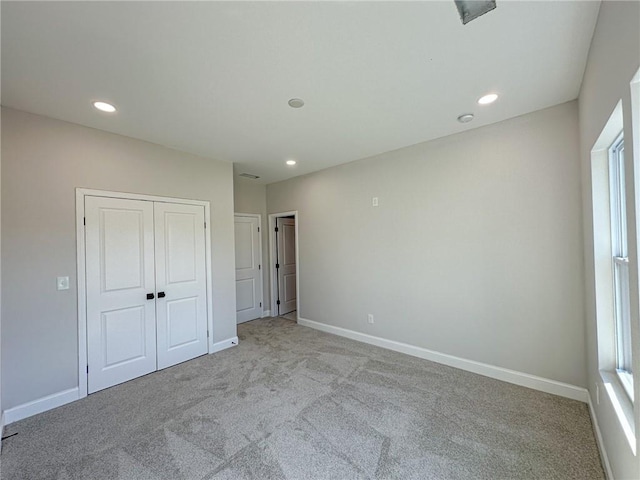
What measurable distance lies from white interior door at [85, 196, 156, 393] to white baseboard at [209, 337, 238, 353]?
747 mm

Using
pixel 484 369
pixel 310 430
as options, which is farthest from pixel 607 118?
pixel 310 430

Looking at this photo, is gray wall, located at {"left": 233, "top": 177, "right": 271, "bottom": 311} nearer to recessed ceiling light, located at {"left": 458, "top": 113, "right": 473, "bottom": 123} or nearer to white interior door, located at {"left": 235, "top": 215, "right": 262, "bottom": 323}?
white interior door, located at {"left": 235, "top": 215, "right": 262, "bottom": 323}

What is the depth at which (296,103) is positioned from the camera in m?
2.28

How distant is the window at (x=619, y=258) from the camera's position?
164 centimetres

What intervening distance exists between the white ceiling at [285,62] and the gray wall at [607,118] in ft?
0.68

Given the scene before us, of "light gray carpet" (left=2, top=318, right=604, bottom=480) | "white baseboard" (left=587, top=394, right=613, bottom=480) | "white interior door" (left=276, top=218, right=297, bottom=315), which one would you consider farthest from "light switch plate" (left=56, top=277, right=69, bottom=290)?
"white baseboard" (left=587, top=394, right=613, bottom=480)

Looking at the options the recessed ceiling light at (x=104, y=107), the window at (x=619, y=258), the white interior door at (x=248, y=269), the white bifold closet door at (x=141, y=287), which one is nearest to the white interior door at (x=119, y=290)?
the white bifold closet door at (x=141, y=287)

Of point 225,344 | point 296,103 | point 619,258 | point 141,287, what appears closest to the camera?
point 619,258

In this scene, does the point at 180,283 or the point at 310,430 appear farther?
the point at 180,283

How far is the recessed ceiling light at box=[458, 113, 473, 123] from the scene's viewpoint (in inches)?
101

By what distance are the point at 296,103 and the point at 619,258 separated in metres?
2.56

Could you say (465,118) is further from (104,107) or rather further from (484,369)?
(104,107)

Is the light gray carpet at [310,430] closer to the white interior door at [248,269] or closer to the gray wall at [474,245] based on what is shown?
the gray wall at [474,245]

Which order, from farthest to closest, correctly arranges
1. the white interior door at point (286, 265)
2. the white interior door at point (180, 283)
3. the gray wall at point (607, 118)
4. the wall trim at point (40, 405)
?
the white interior door at point (286, 265) → the white interior door at point (180, 283) → the wall trim at point (40, 405) → the gray wall at point (607, 118)
